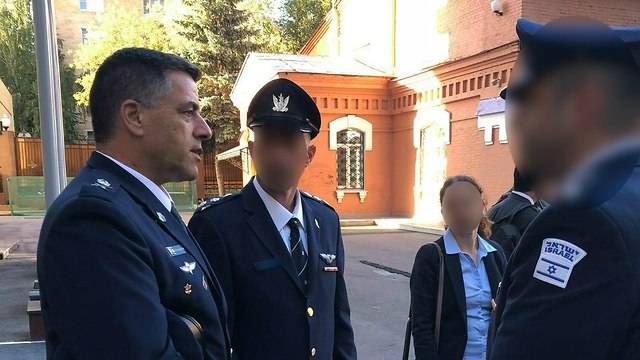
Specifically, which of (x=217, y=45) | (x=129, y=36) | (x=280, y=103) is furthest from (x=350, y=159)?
(x=129, y=36)

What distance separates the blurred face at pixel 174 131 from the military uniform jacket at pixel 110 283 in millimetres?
177

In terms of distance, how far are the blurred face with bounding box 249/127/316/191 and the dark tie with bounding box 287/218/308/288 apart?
0.17 m

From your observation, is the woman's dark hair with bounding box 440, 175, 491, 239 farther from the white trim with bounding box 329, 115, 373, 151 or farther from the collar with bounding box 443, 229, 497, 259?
the white trim with bounding box 329, 115, 373, 151

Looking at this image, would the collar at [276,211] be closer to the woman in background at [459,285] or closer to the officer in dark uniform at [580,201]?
the woman in background at [459,285]

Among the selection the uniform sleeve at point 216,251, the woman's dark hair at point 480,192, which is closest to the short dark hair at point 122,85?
the uniform sleeve at point 216,251

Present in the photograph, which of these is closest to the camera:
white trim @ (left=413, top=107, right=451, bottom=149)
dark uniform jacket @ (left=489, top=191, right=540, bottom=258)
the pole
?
dark uniform jacket @ (left=489, top=191, right=540, bottom=258)

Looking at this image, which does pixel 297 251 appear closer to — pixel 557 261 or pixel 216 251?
pixel 216 251

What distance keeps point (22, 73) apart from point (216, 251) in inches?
1445

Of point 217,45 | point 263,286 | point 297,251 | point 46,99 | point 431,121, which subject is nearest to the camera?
point 263,286

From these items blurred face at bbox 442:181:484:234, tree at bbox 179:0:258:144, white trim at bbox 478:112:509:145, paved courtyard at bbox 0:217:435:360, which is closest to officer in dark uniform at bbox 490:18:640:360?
blurred face at bbox 442:181:484:234

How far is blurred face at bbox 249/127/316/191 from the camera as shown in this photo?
84.7 inches

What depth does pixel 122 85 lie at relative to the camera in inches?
56.5

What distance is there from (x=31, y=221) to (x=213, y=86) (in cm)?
895

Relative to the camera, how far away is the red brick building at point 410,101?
11.5m
